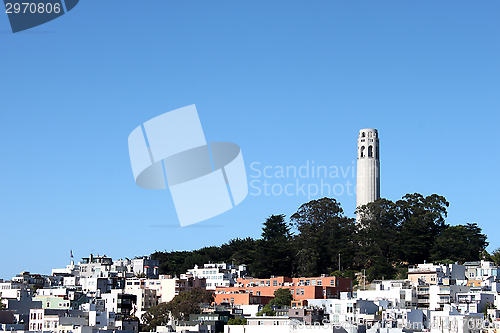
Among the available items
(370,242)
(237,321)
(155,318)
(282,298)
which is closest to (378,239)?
(370,242)

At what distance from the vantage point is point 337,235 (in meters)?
68.8

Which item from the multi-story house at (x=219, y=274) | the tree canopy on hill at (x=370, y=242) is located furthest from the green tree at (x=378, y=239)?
the multi-story house at (x=219, y=274)

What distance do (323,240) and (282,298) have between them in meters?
12.2

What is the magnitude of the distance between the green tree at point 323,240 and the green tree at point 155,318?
1507 centimetres

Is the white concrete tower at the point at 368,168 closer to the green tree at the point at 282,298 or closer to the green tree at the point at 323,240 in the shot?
the green tree at the point at 323,240

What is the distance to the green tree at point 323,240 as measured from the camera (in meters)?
66.2

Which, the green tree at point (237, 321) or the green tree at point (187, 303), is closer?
the green tree at point (237, 321)

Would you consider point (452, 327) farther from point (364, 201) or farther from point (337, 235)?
point (364, 201)

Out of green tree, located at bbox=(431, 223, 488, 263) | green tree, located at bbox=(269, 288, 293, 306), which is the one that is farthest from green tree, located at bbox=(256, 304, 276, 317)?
green tree, located at bbox=(431, 223, 488, 263)

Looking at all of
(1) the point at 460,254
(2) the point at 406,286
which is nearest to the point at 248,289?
(2) the point at 406,286

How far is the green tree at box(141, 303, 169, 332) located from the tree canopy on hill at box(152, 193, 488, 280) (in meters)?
15.1

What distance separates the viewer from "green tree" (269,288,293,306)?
5638 cm

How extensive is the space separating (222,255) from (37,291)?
956 inches

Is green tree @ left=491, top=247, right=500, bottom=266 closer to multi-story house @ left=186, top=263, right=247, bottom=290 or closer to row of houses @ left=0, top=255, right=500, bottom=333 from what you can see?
row of houses @ left=0, top=255, right=500, bottom=333
